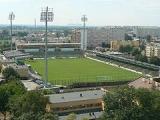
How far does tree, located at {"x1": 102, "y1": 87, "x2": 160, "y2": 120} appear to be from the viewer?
12023 mm

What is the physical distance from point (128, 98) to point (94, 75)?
18.9 metres

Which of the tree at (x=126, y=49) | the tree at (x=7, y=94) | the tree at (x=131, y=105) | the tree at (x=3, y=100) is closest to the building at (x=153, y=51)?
the tree at (x=126, y=49)

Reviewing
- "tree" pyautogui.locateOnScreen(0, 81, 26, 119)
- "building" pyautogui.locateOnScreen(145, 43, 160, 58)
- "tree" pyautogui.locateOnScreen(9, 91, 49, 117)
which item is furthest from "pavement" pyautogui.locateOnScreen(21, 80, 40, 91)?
"building" pyautogui.locateOnScreen(145, 43, 160, 58)

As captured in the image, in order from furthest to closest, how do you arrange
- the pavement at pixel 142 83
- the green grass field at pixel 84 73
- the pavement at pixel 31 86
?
the green grass field at pixel 84 73, the pavement at pixel 31 86, the pavement at pixel 142 83

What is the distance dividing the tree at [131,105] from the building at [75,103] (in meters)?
4.09

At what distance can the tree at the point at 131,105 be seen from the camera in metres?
12.0

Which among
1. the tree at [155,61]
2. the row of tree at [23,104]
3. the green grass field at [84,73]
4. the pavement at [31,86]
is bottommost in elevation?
the green grass field at [84,73]

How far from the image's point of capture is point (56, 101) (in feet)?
53.7

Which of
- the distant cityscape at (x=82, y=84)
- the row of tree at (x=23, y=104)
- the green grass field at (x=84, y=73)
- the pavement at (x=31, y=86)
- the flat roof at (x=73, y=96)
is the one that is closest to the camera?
the row of tree at (x=23, y=104)

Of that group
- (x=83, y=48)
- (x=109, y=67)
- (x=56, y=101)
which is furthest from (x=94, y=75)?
(x=83, y=48)

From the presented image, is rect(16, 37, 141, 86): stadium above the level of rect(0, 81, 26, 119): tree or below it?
below

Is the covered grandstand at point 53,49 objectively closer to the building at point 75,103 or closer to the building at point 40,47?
the building at point 40,47

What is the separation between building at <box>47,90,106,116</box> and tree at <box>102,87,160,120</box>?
13.4 feet

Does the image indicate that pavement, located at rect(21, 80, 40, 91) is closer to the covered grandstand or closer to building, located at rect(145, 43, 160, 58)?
building, located at rect(145, 43, 160, 58)
